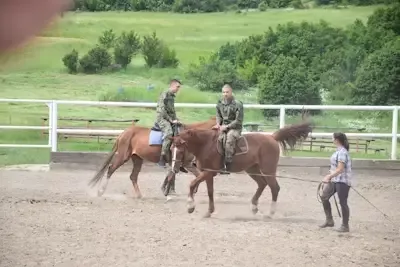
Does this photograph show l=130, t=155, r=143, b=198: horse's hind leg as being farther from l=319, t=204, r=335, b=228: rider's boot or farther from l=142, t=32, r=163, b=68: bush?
l=319, t=204, r=335, b=228: rider's boot

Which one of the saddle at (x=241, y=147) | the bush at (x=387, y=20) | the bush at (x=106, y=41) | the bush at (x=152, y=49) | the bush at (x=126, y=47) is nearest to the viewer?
the bush at (x=106, y=41)

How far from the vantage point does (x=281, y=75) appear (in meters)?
8.40

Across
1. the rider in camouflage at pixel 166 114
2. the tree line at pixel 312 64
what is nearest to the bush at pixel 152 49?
the tree line at pixel 312 64

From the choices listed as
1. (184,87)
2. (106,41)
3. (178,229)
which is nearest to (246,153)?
(178,229)

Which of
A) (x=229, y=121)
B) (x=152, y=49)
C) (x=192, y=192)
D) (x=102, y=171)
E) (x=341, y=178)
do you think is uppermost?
(x=152, y=49)

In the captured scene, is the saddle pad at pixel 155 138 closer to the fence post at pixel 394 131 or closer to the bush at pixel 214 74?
the bush at pixel 214 74

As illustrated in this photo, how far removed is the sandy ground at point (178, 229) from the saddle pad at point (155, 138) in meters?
0.46

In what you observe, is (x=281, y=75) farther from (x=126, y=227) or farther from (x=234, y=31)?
(x=126, y=227)

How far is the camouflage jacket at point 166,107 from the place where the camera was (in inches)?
236

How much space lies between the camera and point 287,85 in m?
8.63

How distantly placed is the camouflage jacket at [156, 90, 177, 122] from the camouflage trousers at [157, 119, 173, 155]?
34 millimetres

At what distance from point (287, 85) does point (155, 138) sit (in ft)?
9.24

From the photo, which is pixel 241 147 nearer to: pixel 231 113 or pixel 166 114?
pixel 231 113

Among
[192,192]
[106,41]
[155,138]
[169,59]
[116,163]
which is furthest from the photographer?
[169,59]
